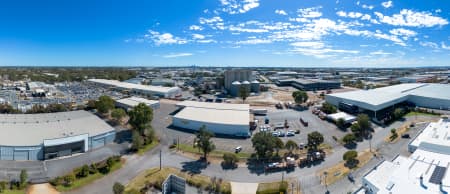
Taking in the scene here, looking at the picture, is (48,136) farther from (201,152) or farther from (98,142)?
(201,152)

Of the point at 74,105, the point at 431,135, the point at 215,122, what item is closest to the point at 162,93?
the point at 74,105

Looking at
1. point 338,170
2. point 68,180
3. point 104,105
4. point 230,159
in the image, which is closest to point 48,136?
point 68,180

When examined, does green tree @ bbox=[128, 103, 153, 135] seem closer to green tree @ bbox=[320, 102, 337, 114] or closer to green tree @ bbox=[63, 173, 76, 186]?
green tree @ bbox=[63, 173, 76, 186]

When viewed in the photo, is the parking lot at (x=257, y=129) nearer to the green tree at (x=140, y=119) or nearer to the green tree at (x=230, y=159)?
the green tree at (x=140, y=119)

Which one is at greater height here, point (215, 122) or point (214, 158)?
point (215, 122)

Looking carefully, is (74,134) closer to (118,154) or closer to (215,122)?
(118,154)

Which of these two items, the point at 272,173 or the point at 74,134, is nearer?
the point at 272,173

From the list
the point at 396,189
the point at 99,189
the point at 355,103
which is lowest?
the point at 99,189

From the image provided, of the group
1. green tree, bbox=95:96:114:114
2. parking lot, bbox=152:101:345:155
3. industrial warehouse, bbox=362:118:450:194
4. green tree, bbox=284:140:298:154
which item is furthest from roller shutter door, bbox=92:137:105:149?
industrial warehouse, bbox=362:118:450:194
